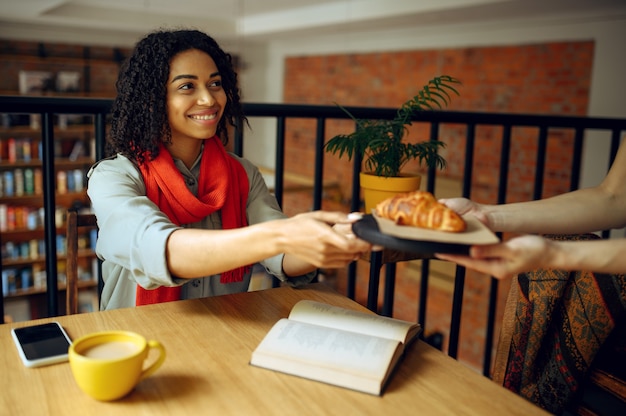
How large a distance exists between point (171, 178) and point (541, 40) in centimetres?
444

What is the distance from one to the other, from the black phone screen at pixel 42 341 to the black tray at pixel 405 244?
52 centimetres

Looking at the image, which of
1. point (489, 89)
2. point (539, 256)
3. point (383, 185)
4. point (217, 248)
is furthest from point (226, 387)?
point (489, 89)

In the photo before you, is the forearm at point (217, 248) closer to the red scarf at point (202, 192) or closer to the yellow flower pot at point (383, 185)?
the red scarf at point (202, 192)

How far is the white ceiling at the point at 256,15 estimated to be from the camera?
4605mm

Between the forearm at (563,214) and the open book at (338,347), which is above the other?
the forearm at (563,214)

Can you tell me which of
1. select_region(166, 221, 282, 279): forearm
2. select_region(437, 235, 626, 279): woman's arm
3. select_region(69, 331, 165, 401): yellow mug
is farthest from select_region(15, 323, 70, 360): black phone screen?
select_region(437, 235, 626, 279): woman's arm

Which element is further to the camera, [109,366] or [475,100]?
[475,100]

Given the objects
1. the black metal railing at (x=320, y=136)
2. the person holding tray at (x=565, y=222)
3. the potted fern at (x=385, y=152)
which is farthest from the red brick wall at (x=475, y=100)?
the person holding tray at (x=565, y=222)

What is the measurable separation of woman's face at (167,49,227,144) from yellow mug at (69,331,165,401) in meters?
0.63

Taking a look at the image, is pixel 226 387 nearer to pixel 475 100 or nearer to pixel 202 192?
pixel 202 192

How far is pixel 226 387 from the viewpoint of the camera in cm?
89

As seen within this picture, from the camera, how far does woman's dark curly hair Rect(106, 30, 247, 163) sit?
137cm

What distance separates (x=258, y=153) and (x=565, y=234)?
304 inches

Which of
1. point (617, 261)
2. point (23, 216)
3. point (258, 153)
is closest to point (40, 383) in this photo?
point (617, 261)
